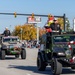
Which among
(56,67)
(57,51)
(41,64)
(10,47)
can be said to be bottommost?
(41,64)

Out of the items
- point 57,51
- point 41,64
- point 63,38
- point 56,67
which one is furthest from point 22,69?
point 56,67

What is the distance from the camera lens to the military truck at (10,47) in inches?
1136

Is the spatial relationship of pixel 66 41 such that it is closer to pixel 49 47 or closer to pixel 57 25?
pixel 49 47

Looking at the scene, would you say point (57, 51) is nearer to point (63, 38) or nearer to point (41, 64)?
point (63, 38)

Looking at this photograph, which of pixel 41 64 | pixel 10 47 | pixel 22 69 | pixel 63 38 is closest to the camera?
pixel 63 38

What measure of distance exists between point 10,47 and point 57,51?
43.8 ft

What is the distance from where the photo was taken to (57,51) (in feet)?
52.6

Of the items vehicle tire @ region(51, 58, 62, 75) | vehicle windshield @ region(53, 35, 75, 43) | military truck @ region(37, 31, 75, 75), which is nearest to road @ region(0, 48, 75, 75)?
military truck @ region(37, 31, 75, 75)

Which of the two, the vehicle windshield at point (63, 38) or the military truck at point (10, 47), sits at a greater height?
the vehicle windshield at point (63, 38)

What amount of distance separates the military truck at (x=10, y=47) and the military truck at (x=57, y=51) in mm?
10386

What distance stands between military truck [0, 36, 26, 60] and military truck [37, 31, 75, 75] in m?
10.4

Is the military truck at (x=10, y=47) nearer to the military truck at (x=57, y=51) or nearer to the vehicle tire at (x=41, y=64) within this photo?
the vehicle tire at (x=41, y=64)

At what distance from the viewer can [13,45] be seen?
29156 mm

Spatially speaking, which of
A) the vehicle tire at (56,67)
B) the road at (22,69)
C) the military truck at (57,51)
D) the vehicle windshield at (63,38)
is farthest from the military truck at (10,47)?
the vehicle tire at (56,67)
